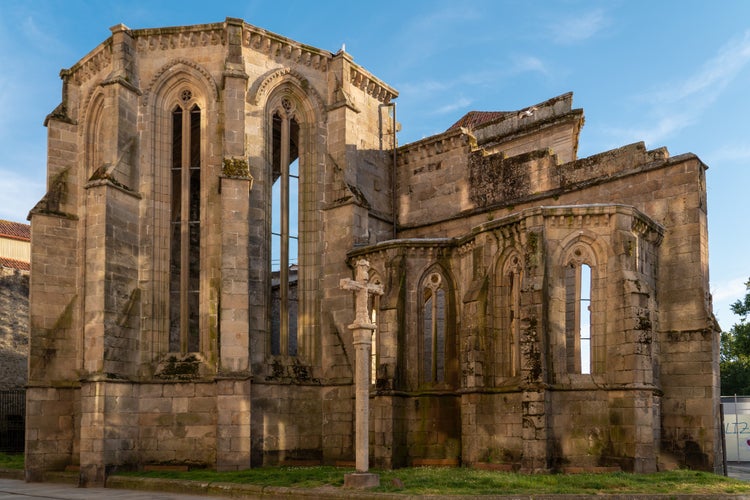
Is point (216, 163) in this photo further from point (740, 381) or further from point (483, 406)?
point (740, 381)

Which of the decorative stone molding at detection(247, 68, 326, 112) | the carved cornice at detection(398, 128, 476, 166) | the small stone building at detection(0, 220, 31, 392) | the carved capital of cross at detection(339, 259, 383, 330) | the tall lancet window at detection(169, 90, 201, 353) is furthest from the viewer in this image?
the small stone building at detection(0, 220, 31, 392)

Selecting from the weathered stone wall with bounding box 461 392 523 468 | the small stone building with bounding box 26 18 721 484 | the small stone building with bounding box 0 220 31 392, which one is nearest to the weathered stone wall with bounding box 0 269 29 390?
the small stone building with bounding box 0 220 31 392

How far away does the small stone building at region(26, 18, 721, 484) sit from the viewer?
18141 millimetres

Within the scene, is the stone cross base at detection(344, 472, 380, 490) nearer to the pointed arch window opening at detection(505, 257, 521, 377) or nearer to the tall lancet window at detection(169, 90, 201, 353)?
the pointed arch window opening at detection(505, 257, 521, 377)

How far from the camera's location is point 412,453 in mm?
20641

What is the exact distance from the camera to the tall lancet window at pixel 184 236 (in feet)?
73.2

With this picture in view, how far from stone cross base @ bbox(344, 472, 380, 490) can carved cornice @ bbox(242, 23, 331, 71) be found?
13.4 meters

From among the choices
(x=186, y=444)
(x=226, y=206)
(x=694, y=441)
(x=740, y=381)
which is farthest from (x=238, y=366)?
(x=740, y=381)

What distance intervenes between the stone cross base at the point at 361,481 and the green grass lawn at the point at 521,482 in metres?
0.21

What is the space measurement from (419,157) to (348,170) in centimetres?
306

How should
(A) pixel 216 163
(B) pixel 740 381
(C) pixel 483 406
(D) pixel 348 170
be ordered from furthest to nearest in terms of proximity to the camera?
(B) pixel 740 381 < (D) pixel 348 170 < (A) pixel 216 163 < (C) pixel 483 406

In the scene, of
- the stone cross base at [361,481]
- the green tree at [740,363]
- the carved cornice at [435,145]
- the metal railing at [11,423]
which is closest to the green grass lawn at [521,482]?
the stone cross base at [361,481]

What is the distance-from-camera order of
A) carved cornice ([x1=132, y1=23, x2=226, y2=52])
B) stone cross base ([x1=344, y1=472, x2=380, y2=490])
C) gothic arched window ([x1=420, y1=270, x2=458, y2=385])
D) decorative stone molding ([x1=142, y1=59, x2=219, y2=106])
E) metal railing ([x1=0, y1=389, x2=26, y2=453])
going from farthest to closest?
metal railing ([x1=0, y1=389, x2=26, y2=453]), carved cornice ([x1=132, y1=23, x2=226, y2=52]), decorative stone molding ([x1=142, y1=59, x2=219, y2=106]), gothic arched window ([x1=420, y1=270, x2=458, y2=385]), stone cross base ([x1=344, y1=472, x2=380, y2=490])

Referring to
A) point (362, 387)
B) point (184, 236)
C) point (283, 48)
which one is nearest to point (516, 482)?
point (362, 387)
